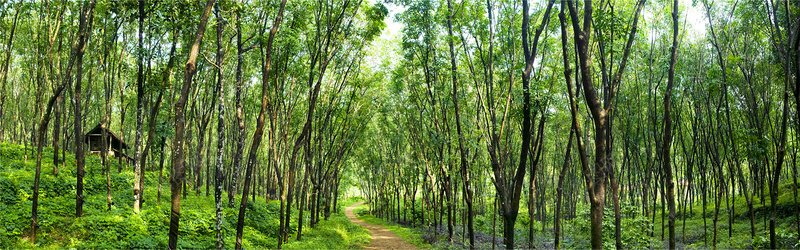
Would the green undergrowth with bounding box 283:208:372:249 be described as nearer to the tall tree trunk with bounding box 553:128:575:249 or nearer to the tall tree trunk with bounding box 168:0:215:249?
the tall tree trunk with bounding box 168:0:215:249

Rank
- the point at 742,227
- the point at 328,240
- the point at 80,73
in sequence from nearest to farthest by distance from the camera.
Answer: the point at 80,73 → the point at 328,240 → the point at 742,227

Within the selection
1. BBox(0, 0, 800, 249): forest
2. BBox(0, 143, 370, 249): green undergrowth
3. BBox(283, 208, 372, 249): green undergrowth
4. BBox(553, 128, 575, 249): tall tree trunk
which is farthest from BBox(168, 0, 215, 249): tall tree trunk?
BBox(553, 128, 575, 249): tall tree trunk

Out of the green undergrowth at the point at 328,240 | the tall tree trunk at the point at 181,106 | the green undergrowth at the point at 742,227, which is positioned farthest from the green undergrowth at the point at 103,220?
the green undergrowth at the point at 742,227

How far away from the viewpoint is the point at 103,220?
1190cm

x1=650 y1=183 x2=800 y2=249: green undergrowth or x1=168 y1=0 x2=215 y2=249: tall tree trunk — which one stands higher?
x1=168 y1=0 x2=215 y2=249: tall tree trunk

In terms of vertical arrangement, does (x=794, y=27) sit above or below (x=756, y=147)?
above

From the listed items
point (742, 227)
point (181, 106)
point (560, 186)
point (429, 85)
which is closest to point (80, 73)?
point (181, 106)

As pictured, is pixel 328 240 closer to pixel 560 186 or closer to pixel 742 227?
pixel 560 186

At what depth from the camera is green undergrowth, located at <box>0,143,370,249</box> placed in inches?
428

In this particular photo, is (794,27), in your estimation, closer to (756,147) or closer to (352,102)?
(756,147)

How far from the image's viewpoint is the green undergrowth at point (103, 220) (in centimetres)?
1087

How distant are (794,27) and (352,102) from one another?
17.3 m

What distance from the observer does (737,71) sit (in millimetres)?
14492

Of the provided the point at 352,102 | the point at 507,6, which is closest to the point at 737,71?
the point at 507,6
